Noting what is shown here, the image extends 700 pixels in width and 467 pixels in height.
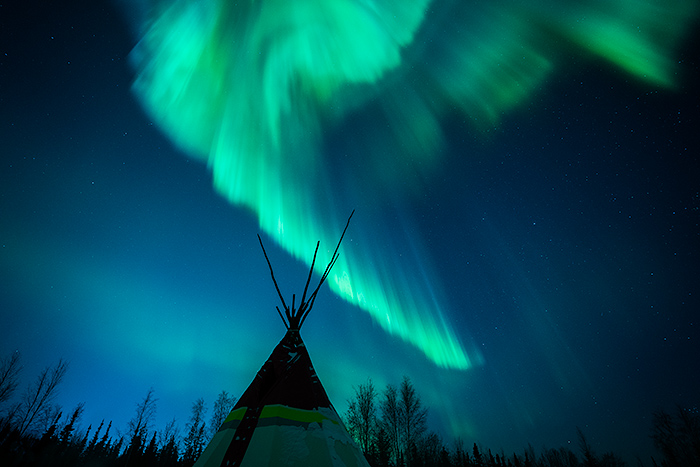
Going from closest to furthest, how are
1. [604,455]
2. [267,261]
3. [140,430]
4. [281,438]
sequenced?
1. [281,438]
2. [267,261]
3. [140,430]
4. [604,455]

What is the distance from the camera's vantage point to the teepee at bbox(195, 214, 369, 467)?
4.59 m

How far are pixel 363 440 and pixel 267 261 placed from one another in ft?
118

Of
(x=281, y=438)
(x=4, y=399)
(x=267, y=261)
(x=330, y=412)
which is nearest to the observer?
(x=281, y=438)

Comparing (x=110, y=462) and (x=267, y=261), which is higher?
(x=267, y=261)

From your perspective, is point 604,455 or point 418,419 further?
point 604,455

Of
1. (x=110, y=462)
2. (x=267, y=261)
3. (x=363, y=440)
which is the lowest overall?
(x=110, y=462)

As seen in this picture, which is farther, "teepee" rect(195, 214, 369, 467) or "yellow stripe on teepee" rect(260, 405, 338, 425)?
"yellow stripe on teepee" rect(260, 405, 338, 425)

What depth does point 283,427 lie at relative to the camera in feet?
16.0

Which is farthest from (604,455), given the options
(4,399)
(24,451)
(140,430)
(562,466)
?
(4,399)

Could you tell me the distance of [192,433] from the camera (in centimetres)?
4434

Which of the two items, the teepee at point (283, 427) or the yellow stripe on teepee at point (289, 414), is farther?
the yellow stripe on teepee at point (289, 414)

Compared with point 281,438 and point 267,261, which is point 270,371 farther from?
point 267,261

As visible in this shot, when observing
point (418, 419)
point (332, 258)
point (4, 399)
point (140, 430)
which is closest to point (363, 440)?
point (418, 419)

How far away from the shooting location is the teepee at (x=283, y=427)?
4.59 m
